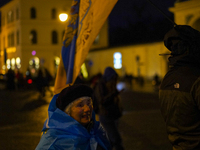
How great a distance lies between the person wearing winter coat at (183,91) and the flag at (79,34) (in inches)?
40.1

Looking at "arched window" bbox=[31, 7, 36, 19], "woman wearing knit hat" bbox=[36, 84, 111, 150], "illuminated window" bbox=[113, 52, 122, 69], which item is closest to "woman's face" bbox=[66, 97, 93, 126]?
"woman wearing knit hat" bbox=[36, 84, 111, 150]

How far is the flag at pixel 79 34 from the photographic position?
334 centimetres

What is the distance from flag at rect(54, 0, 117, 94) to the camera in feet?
11.0

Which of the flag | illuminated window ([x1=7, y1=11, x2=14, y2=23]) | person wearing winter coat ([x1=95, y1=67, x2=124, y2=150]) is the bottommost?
person wearing winter coat ([x1=95, y1=67, x2=124, y2=150])

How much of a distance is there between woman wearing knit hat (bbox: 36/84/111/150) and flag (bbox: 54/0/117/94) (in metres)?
0.95

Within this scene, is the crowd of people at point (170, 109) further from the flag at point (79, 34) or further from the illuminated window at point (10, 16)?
the illuminated window at point (10, 16)

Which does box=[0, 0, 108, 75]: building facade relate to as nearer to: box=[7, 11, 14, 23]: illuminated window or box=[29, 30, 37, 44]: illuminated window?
box=[29, 30, 37, 44]: illuminated window

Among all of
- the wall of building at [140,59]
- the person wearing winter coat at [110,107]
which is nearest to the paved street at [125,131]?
the person wearing winter coat at [110,107]

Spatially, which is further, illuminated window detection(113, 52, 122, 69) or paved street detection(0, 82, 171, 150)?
illuminated window detection(113, 52, 122, 69)

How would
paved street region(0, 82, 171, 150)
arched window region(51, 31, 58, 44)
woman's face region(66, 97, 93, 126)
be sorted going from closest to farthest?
woman's face region(66, 97, 93, 126) → paved street region(0, 82, 171, 150) → arched window region(51, 31, 58, 44)

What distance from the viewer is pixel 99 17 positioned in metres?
3.33

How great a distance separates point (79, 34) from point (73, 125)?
157 centimetres

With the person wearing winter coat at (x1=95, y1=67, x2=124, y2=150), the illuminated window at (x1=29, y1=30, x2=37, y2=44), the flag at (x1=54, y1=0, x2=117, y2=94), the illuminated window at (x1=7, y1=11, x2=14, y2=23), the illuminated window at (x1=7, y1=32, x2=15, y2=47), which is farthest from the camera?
the illuminated window at (x1=7, y1=32, x2=15, y2=47)

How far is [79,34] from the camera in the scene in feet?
11.9
